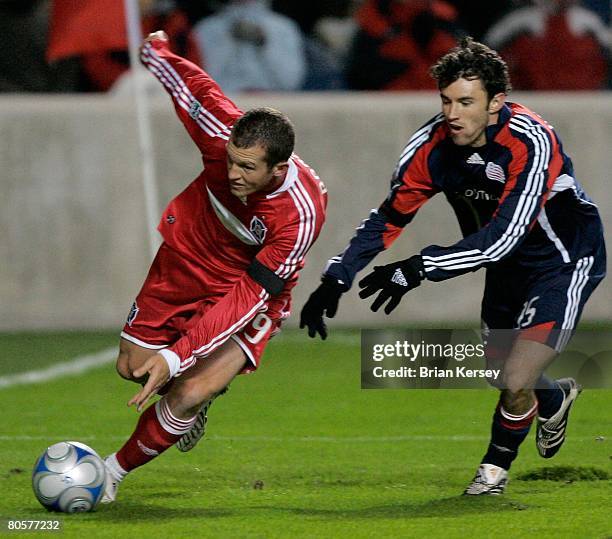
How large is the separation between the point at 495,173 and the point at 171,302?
1679 millimetres

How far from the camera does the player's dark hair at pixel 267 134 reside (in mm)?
6324

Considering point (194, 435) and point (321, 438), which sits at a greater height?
point (194, 435)

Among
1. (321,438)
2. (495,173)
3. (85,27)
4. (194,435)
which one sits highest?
(495,173)

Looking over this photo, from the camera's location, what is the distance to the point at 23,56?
12.9m

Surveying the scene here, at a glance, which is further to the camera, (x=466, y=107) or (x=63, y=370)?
(x=63, y=370)

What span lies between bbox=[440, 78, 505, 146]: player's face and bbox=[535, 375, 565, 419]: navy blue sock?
1.38 meters

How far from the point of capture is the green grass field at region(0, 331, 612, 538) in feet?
20.0

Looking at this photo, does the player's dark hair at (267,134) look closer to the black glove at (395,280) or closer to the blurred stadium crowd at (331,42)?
the black glove at (395,280)

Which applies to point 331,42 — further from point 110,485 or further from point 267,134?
point 110,485

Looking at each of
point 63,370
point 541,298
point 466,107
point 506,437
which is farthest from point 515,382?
point 63,370

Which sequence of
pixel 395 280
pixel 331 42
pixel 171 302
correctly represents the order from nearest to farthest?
pixel 395 280 < pixel 171 302 < pixel 331 42

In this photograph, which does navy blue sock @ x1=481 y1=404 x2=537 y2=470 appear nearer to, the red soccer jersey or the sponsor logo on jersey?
the sponsor logo on jersey

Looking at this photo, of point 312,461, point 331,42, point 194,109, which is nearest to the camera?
point 194,109

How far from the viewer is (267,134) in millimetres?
6332
